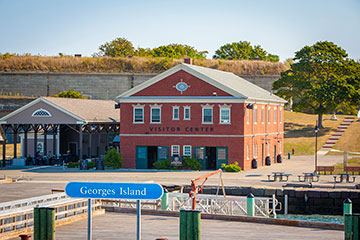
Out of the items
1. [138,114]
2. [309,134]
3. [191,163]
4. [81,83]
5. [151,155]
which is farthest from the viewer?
[81,83]

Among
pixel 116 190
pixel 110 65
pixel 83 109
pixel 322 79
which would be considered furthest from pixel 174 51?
pixel 116 190

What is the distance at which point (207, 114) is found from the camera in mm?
48625

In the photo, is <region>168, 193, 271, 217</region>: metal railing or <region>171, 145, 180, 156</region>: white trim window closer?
<region>168, 193, 271, 217</region>: metal railing

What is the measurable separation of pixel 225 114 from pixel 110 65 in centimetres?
4196

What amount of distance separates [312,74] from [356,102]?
6.16m

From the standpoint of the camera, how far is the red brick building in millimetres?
47906

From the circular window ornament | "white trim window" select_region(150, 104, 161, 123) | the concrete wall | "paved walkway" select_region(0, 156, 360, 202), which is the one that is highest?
the concrete wall

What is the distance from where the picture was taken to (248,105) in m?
48.4

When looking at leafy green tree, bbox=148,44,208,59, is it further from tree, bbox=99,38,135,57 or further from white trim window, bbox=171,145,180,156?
white trim window, bbox=171,145,180,156

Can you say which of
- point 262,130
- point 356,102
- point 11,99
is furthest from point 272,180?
point 11,99

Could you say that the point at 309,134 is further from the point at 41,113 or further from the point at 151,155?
the point at 41,113

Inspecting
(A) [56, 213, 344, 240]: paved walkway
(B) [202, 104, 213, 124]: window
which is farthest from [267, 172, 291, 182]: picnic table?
(A) [56, 213, 344, 240]: paved walkway

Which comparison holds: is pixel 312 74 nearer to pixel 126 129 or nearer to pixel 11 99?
pixel 126 129

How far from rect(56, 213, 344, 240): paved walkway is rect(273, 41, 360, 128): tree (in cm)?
4913
